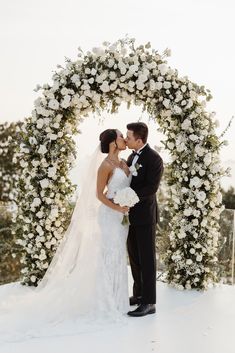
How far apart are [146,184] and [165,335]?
5.01ft

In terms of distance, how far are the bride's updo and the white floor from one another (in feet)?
5.82

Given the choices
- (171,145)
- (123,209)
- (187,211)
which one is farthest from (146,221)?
(171,145)

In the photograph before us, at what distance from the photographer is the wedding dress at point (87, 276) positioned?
213 inches

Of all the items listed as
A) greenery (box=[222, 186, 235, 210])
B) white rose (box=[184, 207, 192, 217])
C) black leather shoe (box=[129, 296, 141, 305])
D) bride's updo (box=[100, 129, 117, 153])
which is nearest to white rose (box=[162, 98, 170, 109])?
bride's updo (box=[100, 129, 117, 153])

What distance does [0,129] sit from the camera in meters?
17.9

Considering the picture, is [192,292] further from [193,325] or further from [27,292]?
[27,292]

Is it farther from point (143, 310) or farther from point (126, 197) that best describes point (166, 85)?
point (143, 310)

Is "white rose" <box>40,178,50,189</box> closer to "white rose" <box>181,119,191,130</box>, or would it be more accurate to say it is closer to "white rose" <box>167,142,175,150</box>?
"white rose" <box>167,142,175,150</box>

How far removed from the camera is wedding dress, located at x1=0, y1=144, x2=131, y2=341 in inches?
213

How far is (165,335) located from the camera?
5.07 m

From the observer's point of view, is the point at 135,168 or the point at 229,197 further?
the point at 229,197

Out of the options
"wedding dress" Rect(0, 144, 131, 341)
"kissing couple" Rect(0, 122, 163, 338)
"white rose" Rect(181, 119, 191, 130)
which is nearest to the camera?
"wedding dress" Rect(0, 144, 131, 341)

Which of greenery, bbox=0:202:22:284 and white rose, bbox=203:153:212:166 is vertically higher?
white rose, bbox=203:153:212:166

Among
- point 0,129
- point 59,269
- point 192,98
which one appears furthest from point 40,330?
point 0,129
